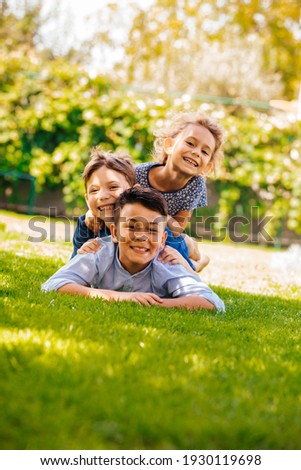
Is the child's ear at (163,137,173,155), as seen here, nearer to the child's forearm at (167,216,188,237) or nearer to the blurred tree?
the child's forearm at (167,216,188,237)

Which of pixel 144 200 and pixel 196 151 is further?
pixel 196 151

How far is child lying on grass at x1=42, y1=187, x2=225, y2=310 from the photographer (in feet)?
12.6

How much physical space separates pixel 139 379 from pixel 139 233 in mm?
1829

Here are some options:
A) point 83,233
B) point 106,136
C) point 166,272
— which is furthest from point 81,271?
point 106,136

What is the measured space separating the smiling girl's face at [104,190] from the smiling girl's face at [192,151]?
0.74 meters

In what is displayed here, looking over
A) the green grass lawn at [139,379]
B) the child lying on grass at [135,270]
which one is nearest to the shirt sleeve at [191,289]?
the child lying on grass at [135,270]

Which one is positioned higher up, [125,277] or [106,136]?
[106,136]

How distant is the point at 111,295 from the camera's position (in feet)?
12.5

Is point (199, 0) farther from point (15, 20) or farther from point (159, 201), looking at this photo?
point (159, 201)

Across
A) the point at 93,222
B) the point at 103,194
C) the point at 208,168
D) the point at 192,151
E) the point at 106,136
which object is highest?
the point at 106,136

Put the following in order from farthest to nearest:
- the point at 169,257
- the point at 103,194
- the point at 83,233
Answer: the point at 83,233 < the point at 103,194 < the point at 169,257

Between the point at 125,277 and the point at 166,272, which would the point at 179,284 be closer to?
the point at 166,272

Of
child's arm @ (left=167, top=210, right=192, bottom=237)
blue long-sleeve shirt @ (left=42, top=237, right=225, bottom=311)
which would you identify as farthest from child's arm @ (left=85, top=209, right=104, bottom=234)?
child's arm @ (left=167, top=210, right=192, bottom=237)

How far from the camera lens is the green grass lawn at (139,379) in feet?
5.90
